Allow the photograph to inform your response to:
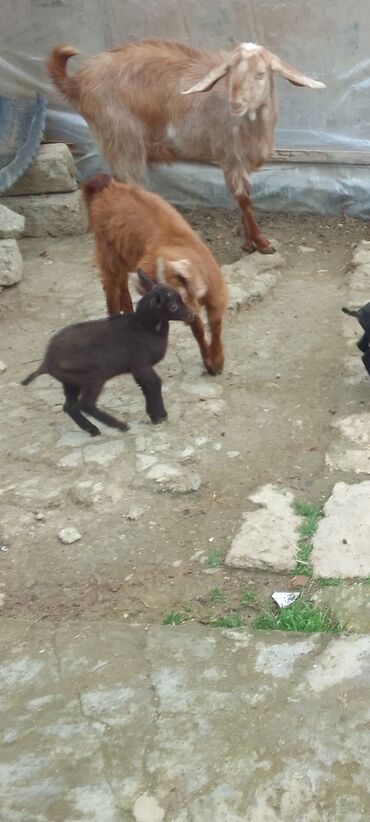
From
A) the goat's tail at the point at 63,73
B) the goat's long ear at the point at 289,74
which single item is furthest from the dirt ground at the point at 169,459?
the goat's tail at the point at 63,73

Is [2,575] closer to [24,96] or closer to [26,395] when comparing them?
[26,395]

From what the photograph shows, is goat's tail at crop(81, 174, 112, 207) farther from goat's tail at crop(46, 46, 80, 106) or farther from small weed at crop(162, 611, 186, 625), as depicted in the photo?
small weed at crop(162, 611, 186, 625)

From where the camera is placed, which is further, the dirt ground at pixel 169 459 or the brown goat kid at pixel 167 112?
the brown goat kid at pixel 167 112

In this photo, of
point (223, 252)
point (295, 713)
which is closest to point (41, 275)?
point (223, 252)

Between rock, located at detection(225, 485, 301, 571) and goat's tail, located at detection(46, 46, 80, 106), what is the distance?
392 cm

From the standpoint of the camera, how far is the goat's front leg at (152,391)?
4.67 meters

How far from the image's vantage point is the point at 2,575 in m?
4.00

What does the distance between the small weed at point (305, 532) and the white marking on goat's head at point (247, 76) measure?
3107 mm

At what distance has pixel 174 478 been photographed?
444cm

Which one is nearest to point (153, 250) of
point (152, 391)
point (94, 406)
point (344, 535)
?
point (152, 391)

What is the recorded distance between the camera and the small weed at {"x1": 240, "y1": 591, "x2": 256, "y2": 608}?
146 inches

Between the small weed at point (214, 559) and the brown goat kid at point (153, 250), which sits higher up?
the brown goat kid at point (153, 250)

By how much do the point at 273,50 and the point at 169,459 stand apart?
13.3 ft

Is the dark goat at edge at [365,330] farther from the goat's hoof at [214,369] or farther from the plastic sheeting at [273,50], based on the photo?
the plastic sheeting at [273,50]
